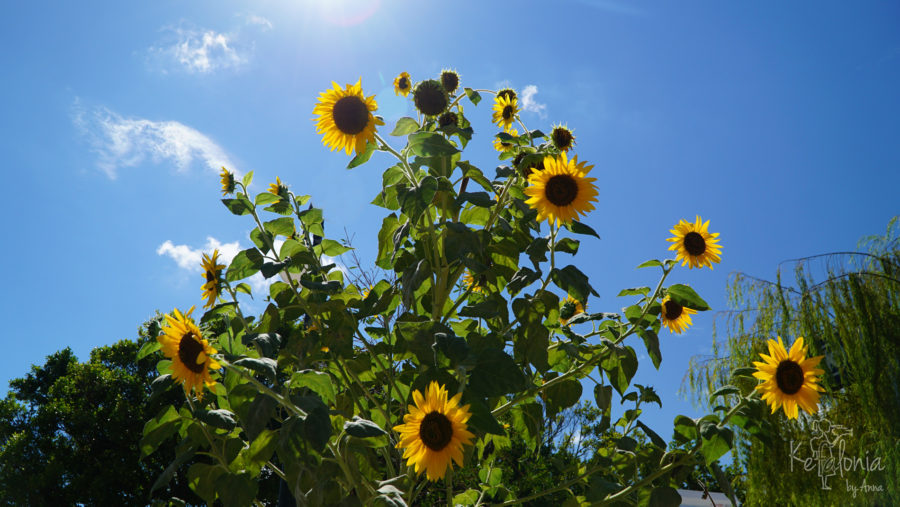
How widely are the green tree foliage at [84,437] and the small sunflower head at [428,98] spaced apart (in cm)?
837

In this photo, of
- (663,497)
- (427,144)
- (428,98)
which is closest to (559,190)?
(427,144)

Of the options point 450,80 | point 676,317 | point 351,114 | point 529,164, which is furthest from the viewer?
point 450,80

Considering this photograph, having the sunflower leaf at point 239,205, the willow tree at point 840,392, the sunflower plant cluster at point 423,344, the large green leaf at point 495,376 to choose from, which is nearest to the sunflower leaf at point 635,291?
the sunflower plant cluster at point 423,344

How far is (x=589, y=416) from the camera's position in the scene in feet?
25.3

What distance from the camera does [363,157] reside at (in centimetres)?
157

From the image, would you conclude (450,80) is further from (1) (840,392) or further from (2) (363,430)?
(1) (840,392)

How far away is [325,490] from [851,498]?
528 centimetres

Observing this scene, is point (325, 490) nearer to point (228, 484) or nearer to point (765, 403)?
point (228, 484)

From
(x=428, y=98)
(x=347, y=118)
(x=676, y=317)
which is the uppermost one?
(x=428, y=98)

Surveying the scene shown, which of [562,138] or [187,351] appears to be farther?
[562,138]

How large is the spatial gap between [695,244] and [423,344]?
0.97 meters

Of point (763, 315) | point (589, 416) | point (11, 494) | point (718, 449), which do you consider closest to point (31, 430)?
point (11, 494)

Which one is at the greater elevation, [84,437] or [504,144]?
[84,437]

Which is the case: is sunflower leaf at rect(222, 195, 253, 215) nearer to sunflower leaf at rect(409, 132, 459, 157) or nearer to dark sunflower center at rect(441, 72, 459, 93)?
sunflower leaf at rect(409, 132, 459, 157)
